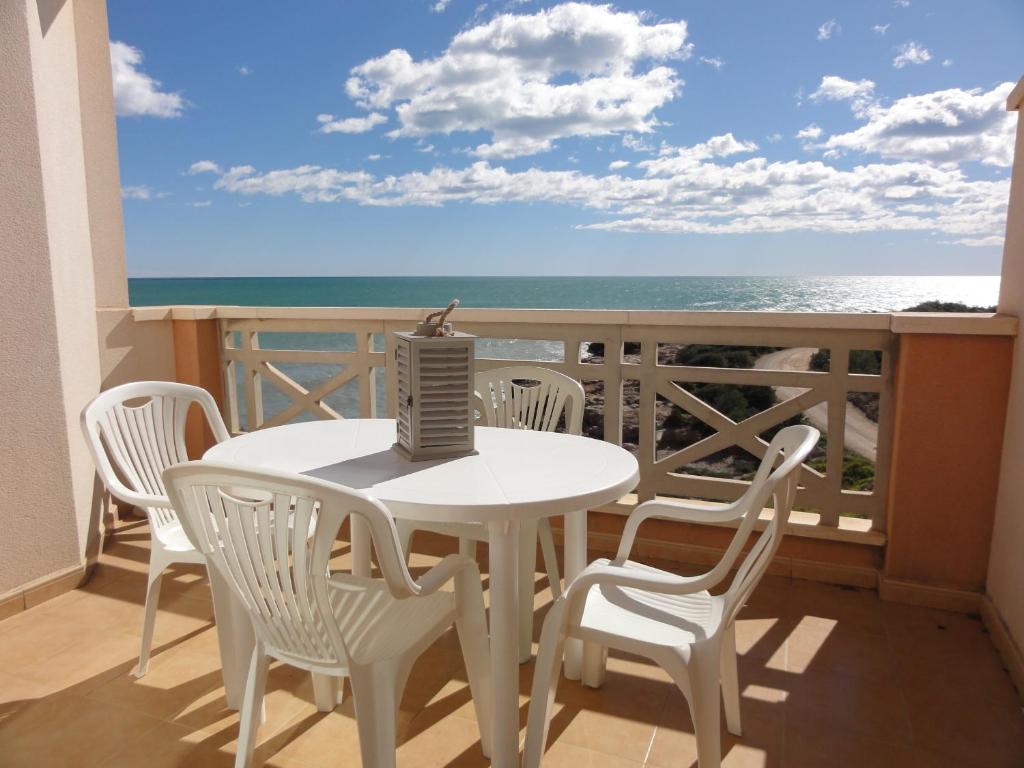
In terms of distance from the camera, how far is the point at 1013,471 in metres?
2.41

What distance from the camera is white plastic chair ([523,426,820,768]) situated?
4.61 ft

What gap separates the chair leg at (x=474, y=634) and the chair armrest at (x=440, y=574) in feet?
0.14

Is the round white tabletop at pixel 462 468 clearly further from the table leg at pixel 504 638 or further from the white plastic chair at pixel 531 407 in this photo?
the white plastic chair at pixel 531 407

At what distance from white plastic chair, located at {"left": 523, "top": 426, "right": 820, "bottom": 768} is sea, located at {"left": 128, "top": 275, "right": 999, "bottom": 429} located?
32.9 m

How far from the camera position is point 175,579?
2.93m

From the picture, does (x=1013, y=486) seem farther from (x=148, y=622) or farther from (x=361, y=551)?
(x=148, y=622)

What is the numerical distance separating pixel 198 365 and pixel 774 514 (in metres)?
3.32

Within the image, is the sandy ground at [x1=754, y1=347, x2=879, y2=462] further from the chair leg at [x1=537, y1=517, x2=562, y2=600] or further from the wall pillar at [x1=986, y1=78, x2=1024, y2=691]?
the chair leg at [x1=537, y1=517, x2=562, y2=600]

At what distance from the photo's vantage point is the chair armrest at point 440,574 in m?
1.40

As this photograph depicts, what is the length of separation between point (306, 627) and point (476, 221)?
125 feet

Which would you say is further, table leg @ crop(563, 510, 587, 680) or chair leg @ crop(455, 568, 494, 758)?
table leg @ crop(563, 510, 587, 680)

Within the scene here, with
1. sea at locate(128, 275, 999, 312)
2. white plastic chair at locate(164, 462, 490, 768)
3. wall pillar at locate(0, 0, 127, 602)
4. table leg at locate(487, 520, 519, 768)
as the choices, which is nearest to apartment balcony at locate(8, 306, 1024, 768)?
wall pillar at locate(0, 0, 127, 602)

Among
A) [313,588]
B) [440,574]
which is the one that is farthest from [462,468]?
[313,588]

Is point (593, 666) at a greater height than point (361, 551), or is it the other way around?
point (361, 551)
